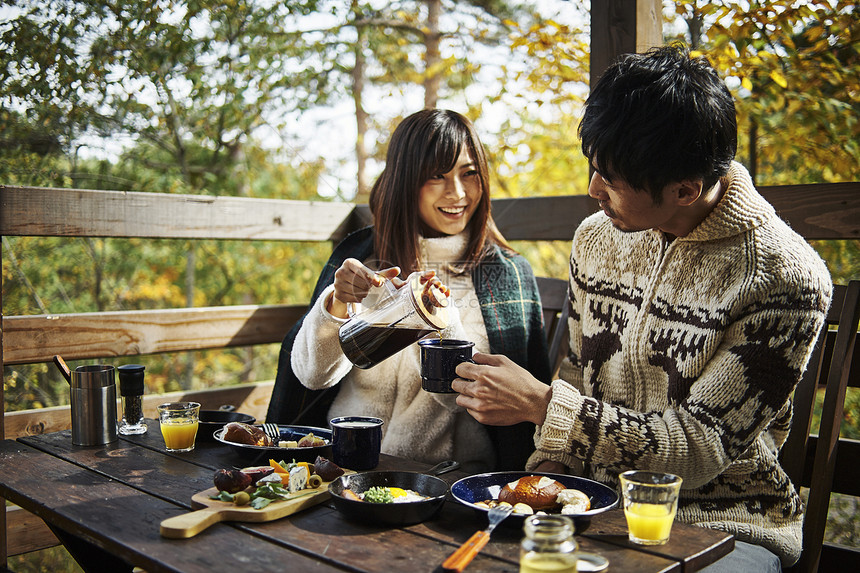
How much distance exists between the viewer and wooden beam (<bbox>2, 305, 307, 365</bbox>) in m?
2.27

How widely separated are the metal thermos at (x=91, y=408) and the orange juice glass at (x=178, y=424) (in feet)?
0.59

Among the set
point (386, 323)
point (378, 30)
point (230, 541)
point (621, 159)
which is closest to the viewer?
point (230, 541)

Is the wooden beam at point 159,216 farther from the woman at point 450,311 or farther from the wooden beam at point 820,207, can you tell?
the wooden beam at point 820,207

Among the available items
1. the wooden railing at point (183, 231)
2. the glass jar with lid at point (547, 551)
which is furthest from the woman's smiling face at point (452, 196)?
the glass jar with lid at point (547, 551)

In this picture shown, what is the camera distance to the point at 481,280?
2.35 meters

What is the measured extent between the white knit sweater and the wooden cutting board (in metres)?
0.75

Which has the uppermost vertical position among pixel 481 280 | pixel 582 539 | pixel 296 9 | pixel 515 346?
pixel 296 9

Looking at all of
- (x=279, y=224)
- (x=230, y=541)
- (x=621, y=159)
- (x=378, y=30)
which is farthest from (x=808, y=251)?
(x=378, y=30)

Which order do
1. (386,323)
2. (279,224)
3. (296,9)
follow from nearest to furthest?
(386,323) → (279,224) → (296,9)

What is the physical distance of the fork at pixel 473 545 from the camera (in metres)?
1.06

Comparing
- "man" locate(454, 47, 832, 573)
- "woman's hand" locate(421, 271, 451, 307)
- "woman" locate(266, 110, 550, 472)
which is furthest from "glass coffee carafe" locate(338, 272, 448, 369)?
"woman" locate(266, 110, 550, 472)

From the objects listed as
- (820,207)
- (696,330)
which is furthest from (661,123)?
(820,207)

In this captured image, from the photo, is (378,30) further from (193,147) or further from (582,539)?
(582,539)

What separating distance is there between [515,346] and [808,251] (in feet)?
2.94
